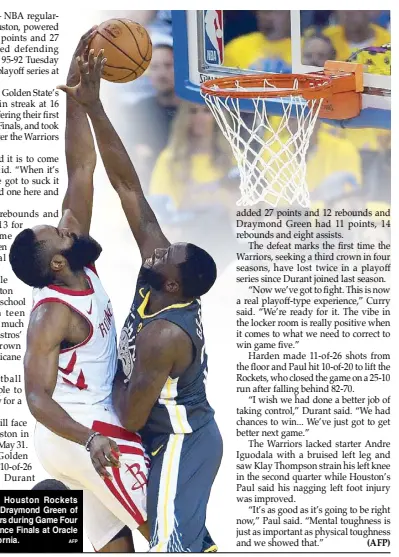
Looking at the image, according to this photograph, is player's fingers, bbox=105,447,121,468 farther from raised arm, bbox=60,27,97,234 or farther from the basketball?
the basketball

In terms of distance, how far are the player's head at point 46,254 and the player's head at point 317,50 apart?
3.71 ft

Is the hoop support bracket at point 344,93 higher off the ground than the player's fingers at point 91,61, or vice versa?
the player's fingers at point 91,61

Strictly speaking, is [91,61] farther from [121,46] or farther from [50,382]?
[50,382]

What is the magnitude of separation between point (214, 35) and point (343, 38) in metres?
0.50

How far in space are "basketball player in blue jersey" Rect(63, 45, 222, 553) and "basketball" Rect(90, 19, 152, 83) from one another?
86 millimetres

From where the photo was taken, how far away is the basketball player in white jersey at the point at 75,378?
373 cm

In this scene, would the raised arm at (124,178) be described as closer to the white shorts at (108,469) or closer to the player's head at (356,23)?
the white shorts at (108,469)

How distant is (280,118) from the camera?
397cm

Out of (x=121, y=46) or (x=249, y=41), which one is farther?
(x=249, y=41)

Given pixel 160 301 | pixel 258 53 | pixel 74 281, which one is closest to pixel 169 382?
pixel 160 301

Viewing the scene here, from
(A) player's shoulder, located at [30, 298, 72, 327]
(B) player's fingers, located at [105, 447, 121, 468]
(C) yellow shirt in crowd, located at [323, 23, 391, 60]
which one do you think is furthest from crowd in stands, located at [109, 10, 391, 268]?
(B) player's fingers, located at [105, 447, 121, 468]

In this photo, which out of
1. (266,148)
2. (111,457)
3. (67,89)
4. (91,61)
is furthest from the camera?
(266,148)

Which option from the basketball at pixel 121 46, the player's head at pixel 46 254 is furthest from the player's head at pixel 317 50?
Answer: the player's head at pixel 46 254

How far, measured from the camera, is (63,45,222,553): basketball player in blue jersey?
3.74m
